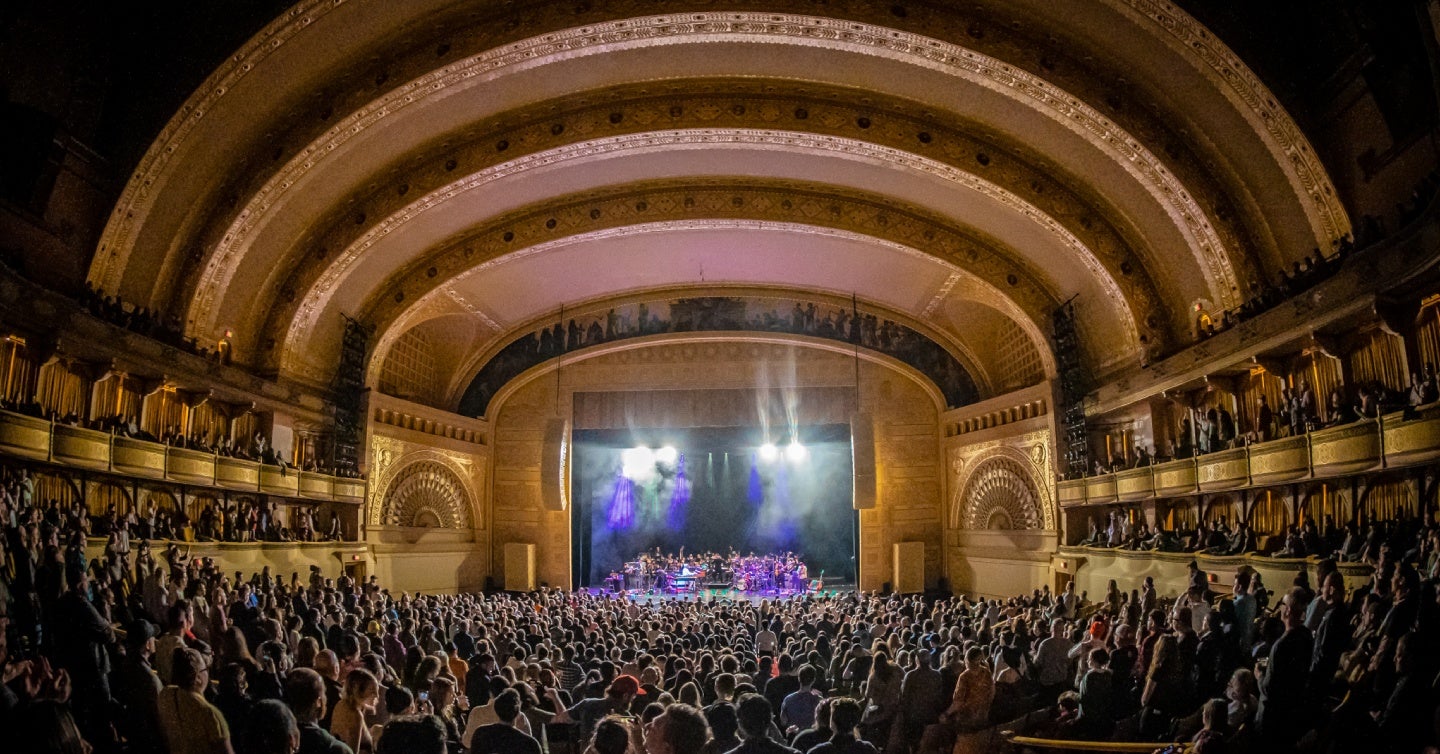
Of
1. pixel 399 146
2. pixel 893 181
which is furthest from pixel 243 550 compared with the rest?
pixel 893 181

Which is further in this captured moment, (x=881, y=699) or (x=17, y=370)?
(x=17, y=370)

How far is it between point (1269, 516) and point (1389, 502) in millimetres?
2851

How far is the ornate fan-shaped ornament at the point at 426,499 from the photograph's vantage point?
22875mm

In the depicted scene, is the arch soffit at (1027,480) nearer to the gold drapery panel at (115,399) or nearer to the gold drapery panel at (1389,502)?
the gold drapery panel at (1389,502)

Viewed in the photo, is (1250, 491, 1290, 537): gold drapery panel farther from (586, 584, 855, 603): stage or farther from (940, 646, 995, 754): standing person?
(586, 584, 855, 603): stage

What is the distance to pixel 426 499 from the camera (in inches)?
942

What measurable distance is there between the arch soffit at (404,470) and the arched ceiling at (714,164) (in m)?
3.29

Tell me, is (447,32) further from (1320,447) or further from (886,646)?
(1320,447)

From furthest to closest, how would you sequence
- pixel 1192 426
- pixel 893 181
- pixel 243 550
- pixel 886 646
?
pixel 893 181 < pixel 243 550 < pixel 1192 426 < pixel 886 646

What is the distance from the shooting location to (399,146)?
1681 cm

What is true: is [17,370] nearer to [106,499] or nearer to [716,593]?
[106,499]

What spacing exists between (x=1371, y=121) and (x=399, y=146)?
1608cm

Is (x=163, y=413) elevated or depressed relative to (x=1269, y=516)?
elevated

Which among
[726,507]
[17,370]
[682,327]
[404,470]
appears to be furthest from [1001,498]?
[17,370]
